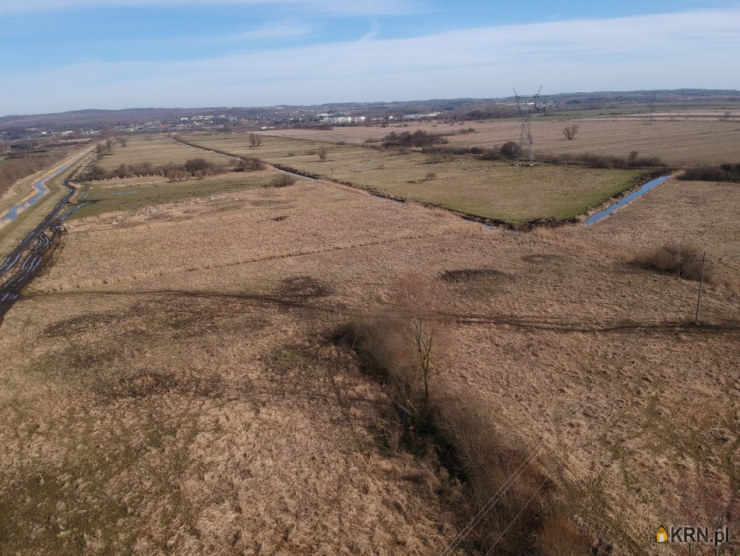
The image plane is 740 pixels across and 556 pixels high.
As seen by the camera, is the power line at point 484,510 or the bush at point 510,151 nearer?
the power line at point 484,510

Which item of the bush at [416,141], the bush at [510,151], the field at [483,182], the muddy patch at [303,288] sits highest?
the bush at [416,141]

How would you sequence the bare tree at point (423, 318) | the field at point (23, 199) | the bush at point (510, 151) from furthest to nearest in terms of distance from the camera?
the bush at point (510, 151) → the field at point (23, 199) → the bare tree at point (423, 318)

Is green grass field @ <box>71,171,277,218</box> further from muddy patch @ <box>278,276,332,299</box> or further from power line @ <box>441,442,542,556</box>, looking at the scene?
power line @ <box>441,442,542,556</box>

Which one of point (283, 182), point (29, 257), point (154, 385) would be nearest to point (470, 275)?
point (154, 385)

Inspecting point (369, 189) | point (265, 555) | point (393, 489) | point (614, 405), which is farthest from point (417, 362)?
point (369, 189)

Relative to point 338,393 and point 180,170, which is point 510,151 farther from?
point 338,393

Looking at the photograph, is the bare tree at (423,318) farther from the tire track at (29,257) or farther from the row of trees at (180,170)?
the row of trees at (180,170)

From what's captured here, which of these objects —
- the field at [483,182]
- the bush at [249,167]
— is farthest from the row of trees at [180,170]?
the field at [483,182]

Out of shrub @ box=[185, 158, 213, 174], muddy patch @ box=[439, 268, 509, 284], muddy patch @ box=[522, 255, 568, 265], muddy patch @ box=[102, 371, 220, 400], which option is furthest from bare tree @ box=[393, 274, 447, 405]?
shrub @ box=[185, 158, 213, 174]
